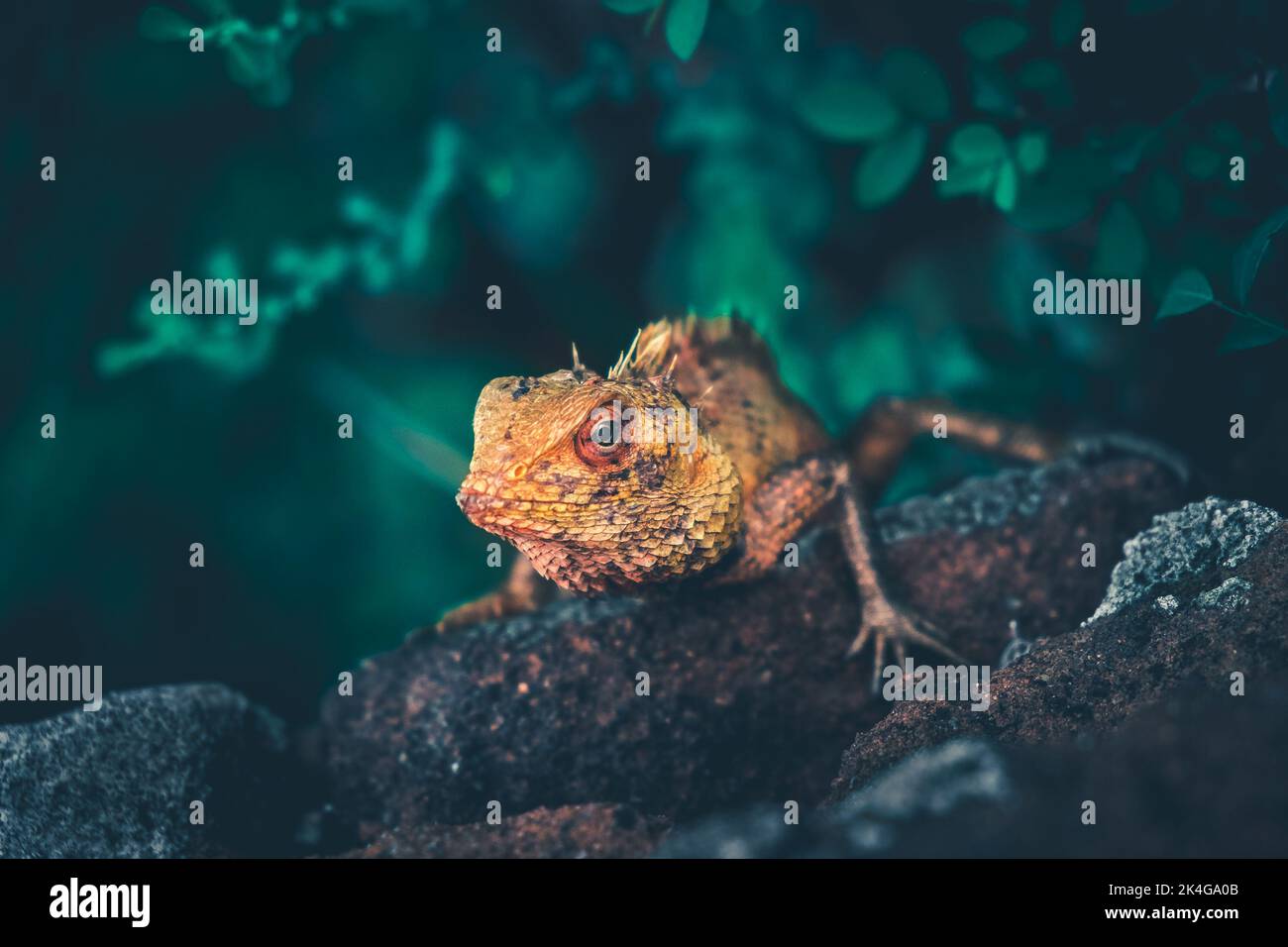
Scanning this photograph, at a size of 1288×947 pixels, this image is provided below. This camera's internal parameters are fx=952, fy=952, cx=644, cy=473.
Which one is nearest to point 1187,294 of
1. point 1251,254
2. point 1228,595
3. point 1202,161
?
point 1251,254

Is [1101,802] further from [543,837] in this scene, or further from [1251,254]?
[1251,254]

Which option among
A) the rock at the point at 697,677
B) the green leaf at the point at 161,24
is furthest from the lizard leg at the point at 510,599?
the green leaf at the point at 161,24

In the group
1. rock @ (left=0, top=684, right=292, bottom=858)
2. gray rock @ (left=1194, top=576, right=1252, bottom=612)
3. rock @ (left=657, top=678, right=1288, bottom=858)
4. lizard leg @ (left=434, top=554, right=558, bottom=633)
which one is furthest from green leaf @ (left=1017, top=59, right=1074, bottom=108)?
rock @ (left=0, top=684, right=292, bottom=858)

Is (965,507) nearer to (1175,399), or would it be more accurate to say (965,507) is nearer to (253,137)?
(1175,399)

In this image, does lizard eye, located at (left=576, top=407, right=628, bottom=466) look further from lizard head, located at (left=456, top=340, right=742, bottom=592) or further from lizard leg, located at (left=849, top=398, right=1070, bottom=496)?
lizard leg, located at (left=849, top=398, right=1070, bottom=496)
